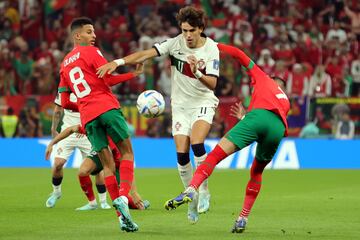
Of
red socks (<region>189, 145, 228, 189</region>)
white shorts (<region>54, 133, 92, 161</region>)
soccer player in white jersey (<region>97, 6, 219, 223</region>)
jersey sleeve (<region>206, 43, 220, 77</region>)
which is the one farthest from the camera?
white shorts (<region>54, 133, 92, 161</region>)

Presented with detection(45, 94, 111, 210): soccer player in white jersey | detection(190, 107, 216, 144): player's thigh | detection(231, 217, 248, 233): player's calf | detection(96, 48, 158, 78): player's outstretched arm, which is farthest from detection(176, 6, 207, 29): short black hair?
detection(45, 94, 111, 210): soccer player in white jersey

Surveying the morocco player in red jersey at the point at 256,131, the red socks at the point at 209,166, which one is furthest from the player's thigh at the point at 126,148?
the red socks at the point at 209,166

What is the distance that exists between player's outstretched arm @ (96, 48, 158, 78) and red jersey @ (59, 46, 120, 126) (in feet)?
1.12

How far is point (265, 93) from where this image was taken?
9781 millimetres

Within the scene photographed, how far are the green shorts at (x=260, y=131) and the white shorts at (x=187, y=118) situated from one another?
7.28 feet

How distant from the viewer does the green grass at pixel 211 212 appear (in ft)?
32.2

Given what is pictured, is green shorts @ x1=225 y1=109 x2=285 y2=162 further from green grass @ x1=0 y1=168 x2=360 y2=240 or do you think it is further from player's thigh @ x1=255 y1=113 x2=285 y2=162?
green grass @ x1=0 y1=168 x2=360 y2=240

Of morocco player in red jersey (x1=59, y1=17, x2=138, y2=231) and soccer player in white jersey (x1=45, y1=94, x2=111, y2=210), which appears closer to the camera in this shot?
morocco player in red jersey (x1=59, y1=17, x2=138, y2=231)

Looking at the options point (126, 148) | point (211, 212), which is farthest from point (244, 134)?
point (211, 212)

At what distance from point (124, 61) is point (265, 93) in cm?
153

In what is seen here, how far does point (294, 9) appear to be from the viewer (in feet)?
91.4

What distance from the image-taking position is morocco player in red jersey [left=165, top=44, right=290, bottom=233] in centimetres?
945

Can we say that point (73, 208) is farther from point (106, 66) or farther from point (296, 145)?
point (296, 145)

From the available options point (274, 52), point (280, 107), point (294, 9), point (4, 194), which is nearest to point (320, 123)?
point (274, 52)
